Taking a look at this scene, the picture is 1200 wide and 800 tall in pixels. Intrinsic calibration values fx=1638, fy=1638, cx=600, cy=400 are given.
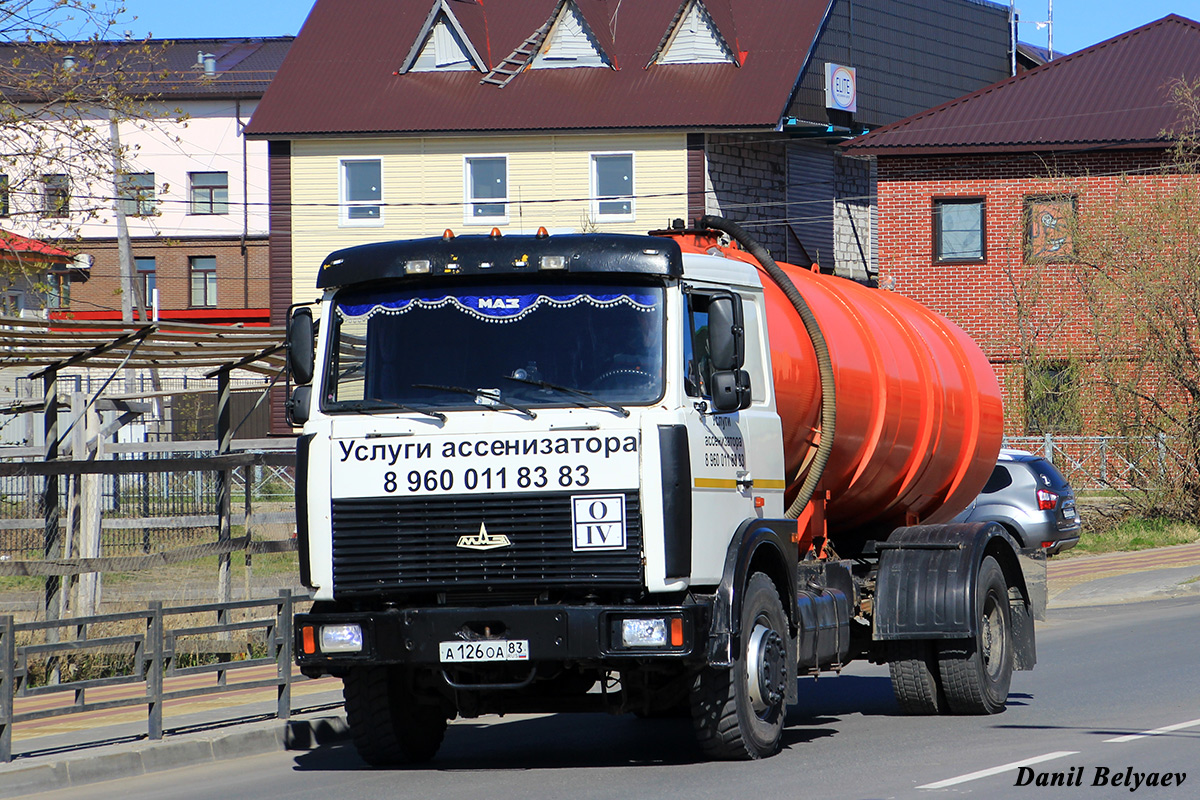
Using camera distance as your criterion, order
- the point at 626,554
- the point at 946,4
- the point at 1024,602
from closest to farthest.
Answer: the point at 626,554, the point at 1024,602, the point at 946,4

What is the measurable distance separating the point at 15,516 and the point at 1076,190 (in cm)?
2721

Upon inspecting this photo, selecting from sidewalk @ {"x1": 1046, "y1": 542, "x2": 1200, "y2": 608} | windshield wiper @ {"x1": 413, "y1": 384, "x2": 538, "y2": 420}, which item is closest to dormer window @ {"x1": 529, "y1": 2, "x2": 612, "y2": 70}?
sidewalk @ {"x1": 1046, "y1": 542, "x2": 1200, "y2": 608}

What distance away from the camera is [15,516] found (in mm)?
15648

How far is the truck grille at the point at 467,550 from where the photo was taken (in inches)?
351

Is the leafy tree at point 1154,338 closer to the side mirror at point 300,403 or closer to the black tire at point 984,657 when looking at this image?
the black tire at point 984,657

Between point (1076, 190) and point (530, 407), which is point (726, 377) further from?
point (1076, 190)

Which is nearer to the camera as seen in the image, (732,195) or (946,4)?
(732,195)

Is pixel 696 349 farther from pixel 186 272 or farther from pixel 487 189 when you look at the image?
pixel 186 272

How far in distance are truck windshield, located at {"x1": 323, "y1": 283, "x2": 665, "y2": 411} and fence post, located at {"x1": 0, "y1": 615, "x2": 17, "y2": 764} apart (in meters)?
2.36

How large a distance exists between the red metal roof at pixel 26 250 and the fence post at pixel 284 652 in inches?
167

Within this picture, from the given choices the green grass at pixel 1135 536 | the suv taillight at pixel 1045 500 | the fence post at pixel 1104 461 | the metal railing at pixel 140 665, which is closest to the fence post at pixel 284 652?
the metal railing at pixel 140 665

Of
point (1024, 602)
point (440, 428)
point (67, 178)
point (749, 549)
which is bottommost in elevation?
point (1024, 602)

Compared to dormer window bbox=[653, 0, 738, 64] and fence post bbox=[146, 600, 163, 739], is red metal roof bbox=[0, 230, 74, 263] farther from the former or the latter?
dormer window bbox=[653, 0, 738, 64]

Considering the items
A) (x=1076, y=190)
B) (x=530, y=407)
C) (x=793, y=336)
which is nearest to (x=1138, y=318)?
(x=1076, y=190)
